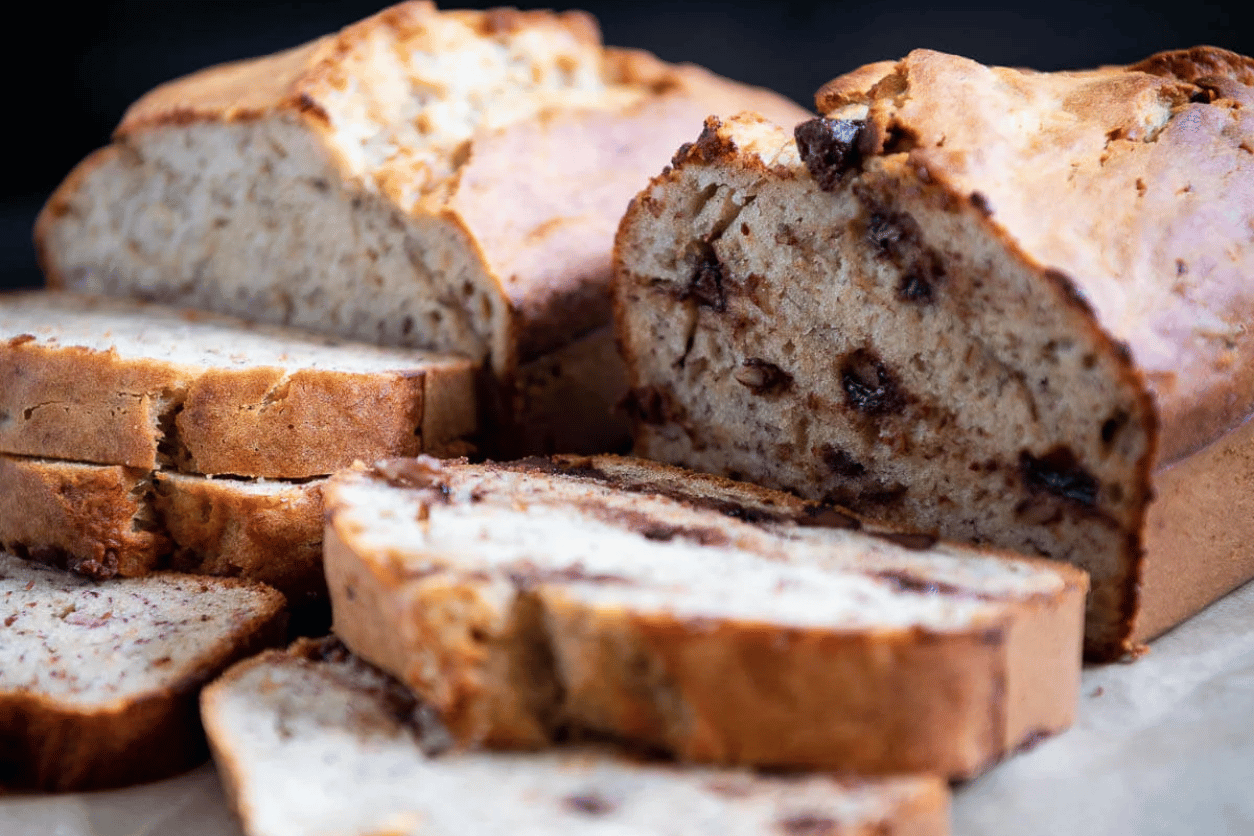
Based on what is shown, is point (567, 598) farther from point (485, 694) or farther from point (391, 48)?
point (391, 48)

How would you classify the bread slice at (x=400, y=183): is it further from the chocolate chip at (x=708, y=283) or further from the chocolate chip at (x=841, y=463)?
the chocolate chip at (x=841, y=463)

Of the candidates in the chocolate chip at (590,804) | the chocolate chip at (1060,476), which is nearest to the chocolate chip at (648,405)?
the chocolate chip at (1060,476)

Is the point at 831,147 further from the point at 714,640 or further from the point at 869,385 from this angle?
the point at 714,640

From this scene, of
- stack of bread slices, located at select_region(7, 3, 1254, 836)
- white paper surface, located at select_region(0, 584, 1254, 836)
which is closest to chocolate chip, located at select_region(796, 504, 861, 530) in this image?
stack of bread slices, located at select_region(7, 3, 1254, 836)

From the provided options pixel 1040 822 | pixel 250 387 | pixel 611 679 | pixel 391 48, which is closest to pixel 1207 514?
pixel 1040 822

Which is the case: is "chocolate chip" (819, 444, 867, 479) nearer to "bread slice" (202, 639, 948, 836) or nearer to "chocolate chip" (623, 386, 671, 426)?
"chocolate chip" (623, 386, 671, 426)

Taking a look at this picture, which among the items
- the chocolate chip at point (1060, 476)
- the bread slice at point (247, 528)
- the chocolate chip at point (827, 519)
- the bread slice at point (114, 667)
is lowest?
the bread slice at point (114, 667)
